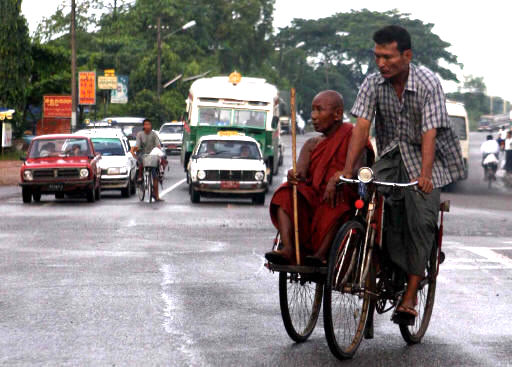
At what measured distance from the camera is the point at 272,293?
32.6 ft

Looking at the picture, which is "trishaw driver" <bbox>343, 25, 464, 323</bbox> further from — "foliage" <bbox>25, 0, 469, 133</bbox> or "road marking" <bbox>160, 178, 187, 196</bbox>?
"foliage" <bbox>25, 0, 469, 133</bbox>

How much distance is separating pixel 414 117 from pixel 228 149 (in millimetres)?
19184

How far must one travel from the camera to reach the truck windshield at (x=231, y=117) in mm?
34000

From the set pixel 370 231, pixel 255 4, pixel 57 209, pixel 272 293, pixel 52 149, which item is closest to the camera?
pixel 370 231

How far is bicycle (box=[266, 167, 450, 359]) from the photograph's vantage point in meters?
6.70

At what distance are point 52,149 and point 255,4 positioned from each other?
79.3 metres

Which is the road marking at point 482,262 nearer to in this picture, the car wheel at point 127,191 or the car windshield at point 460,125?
the car wheel at point 127,191

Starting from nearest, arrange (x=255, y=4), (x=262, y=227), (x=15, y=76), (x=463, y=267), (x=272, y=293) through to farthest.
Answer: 1. (x=272, y=293)
2. (x=463, y=267)
3. (x=262, y=227)
4. (x=15, y=76)
5. (x=255, y=4)

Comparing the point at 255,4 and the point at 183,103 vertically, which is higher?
the point at 255,4

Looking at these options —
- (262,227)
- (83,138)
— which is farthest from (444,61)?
(262,227)

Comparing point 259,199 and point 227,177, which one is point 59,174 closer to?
point 227,177

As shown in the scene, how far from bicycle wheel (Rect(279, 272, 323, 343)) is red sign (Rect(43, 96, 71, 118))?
153 feet

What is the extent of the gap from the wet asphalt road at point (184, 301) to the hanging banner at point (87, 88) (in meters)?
41.8

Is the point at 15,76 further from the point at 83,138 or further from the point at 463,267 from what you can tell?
the point at 463,267
